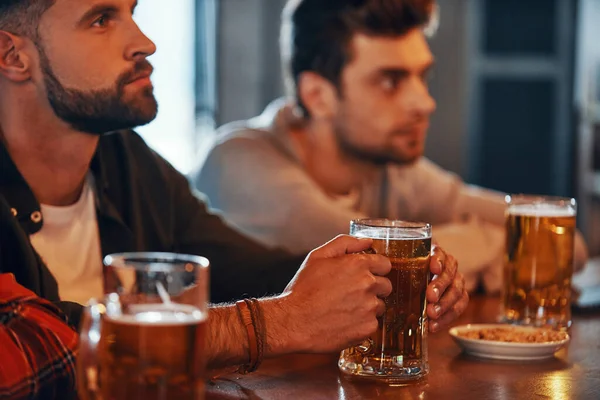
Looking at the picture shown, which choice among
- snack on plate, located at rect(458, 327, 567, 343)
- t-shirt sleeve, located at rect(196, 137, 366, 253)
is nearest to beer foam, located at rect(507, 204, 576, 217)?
snack on plate, located at rect(458, 327, 567, 343)

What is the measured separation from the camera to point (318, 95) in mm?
2740

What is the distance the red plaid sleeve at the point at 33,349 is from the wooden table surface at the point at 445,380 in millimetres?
183

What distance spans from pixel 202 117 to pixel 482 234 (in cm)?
258

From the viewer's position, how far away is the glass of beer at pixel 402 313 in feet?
4.17

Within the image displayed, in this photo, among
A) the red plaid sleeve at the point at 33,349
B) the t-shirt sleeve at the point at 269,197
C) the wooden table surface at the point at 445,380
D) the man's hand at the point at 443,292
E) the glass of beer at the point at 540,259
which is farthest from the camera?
Answer: the t-shirt sleeve at the point at 269,197

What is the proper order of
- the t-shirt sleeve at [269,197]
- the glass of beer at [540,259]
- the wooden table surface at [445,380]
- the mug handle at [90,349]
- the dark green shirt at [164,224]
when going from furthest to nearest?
the t-shirt sleeve at [269,197] < the dark green shirt at [164,224] < the glass of beer at [540,259] < the wooden table surface at [445,380] < the mug handle at [90,349]

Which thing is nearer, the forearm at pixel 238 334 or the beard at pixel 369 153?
the forearm at pixel 238 334

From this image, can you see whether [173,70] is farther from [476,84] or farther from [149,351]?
[149,351]

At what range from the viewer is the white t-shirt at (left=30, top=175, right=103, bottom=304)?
1636 millimetres

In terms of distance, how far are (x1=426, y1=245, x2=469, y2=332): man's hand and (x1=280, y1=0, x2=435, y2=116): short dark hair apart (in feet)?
4.01

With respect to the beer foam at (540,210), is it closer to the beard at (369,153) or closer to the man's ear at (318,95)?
the beard at (369,153)

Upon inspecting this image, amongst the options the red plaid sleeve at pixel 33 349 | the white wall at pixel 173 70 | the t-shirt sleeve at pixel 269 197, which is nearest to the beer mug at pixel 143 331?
the red plaid sleeve at pixel 33 349

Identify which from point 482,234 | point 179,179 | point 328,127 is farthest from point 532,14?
point 179,179

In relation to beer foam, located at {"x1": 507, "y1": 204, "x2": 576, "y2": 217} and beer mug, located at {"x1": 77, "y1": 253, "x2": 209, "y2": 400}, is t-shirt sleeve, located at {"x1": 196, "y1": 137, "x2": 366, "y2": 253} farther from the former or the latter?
beer mug, located at {"x1": 77, "y1": 253, "x2": 209, "y2": 400}
